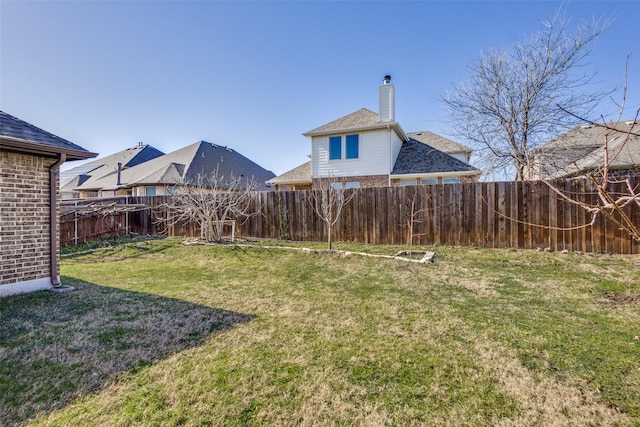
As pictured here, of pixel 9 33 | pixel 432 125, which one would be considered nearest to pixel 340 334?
pixel 9 33

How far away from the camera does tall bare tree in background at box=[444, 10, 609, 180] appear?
997 cm

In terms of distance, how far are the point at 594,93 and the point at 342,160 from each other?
9.42m

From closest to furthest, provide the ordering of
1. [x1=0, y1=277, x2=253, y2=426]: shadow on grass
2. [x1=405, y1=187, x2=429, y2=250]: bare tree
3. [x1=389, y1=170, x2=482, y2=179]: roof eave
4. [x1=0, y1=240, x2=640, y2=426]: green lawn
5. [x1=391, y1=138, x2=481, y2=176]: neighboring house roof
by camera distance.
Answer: [x1=0, y1=240, x2=640, y2=426]: green lawn < [x1=0, y1=277, x2=253, y2=426]: shadow on grass < [x1=405, y1=187, x2=429, y2=250]: bare tree < [x1=389, y1=170, x2=482, y2=179]: roof eave < [x1=391, y1=138, x2=481, y2=176]: neighboring house roof

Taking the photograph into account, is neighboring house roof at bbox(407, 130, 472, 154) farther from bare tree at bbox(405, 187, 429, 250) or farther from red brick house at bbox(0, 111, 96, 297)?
red brick house at bbox(0, 111, 96, 297)

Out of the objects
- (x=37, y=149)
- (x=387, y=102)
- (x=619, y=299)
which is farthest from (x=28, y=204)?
(x=387, y=102)

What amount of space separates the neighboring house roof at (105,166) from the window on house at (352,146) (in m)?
18.8

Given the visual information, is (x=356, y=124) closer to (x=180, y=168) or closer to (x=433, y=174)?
(x=433, y=174)

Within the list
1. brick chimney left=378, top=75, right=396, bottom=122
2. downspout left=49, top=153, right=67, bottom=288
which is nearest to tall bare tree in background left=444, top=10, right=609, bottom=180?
brick chimney left=378, top=75, right=396, bottom=122

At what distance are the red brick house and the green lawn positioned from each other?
408mm

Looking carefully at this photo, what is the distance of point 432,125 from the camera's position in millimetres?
12984

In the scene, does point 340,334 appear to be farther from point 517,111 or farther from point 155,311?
point 517,111

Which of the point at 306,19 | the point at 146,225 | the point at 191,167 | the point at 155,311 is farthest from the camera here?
the point at 191,167

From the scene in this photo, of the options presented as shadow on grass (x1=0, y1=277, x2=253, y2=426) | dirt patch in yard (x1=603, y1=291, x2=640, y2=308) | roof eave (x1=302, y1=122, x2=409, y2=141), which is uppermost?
roof eave (x1=302, y1=122, x2=409, y2=141)

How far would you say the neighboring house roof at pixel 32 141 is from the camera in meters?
4.56
